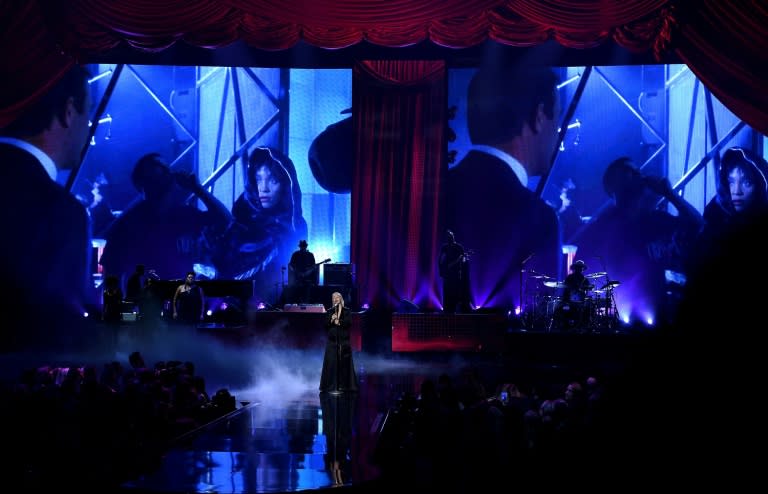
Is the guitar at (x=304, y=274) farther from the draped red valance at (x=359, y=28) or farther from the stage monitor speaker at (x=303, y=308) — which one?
the draped red valance at (x=359, y=28)

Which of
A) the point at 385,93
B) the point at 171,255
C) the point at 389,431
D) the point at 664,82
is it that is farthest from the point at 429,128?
the point at 389,431

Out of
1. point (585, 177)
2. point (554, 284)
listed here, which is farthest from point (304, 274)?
point (585, 177)

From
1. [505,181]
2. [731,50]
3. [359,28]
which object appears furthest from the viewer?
[505,181]

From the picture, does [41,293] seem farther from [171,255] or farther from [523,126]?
[523,126]

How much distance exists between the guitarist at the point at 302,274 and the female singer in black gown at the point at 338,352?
364 centimetres

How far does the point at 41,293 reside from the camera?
Answer: 48.4ft

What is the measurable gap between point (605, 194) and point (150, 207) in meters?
8.63

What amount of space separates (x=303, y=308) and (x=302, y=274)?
0.93 m

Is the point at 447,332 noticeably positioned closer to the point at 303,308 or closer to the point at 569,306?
the point at 569,306

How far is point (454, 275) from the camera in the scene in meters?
13.6

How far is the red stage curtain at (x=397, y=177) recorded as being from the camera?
14.3 meters

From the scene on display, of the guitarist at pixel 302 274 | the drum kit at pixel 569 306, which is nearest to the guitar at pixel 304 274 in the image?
the guitarist at pixel 302 274

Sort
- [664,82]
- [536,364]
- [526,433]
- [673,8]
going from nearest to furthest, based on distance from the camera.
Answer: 1. [526,433]
2. [536,364]
3. [673,8]
4. [664,82]

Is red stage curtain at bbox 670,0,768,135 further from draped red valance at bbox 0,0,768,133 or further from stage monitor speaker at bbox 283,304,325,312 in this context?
stage monitor speaker at bbox 283,304,325,312
